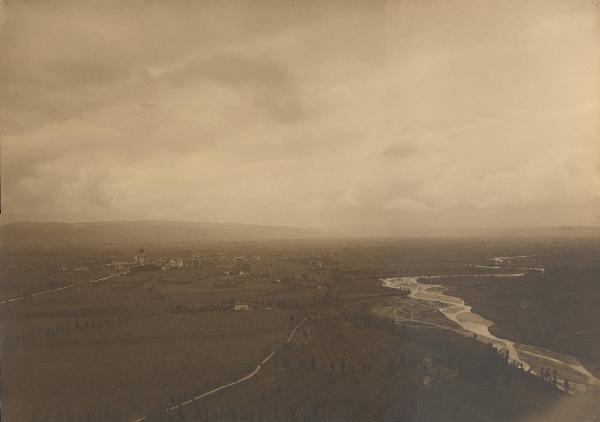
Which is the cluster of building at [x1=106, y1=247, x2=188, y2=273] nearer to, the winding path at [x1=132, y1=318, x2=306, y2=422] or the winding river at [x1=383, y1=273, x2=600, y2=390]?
the winding river at [x1=383, y1=273, x2=600, y2=390]

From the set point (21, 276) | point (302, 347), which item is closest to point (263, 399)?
point (302, 347)

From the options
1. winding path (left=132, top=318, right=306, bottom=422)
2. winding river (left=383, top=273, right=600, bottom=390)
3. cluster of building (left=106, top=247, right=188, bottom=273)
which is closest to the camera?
winding path (left=132, top=318, right=306, bottom=422)

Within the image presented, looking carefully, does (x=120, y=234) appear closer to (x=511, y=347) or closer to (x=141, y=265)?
(x=141, y=265)

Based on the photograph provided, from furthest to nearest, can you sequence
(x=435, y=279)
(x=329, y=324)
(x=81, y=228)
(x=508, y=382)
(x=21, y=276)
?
1. (x=81, y=228)
2. (x=435, y=279)
3. (x=21, y=276)
4. (x=329, y=324)
5. (x=508, y=382)

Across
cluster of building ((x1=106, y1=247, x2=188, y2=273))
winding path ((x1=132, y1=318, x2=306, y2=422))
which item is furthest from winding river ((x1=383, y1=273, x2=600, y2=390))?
cluster of building ((x1=106, y1=247, x2=188, y2=273))

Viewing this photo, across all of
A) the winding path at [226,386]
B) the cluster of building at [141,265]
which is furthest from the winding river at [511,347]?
the cluster of building at [141,265]

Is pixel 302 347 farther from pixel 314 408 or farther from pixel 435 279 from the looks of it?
pixel 435 279
